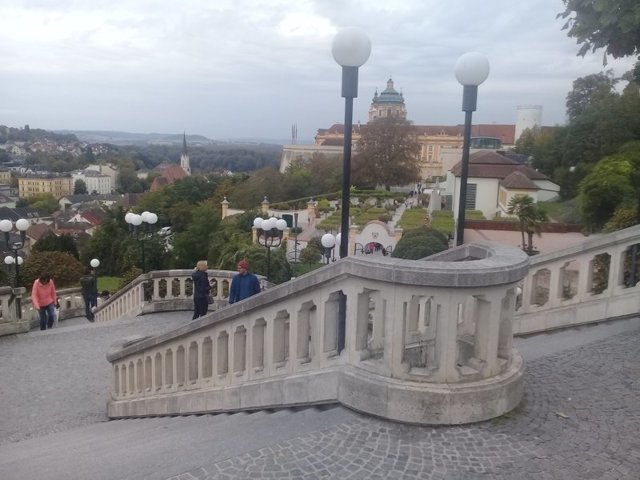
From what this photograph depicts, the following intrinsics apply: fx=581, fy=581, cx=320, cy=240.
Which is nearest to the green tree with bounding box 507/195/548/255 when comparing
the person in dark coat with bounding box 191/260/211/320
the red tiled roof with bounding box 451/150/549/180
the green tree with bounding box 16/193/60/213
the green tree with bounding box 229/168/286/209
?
the red tiled roof with bounding box 451/150/549/180

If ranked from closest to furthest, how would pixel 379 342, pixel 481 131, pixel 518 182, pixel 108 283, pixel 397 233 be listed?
pixel 379 342 → pixel 397 233 → pixel 518 182 → pixel 108 283 → pixel 481 131

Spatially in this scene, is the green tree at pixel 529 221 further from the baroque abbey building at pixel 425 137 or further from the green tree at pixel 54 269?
the baroque abbey building at pixel 425 137

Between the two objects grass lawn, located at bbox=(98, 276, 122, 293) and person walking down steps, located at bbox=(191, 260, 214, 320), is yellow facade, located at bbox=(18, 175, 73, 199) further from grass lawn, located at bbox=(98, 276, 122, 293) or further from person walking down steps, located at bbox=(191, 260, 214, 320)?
person walking down steps, located at bbox=(191, 260, 214, 320)

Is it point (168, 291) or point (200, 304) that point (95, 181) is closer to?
point (168, 291)

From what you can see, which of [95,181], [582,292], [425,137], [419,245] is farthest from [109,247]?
[95,181]

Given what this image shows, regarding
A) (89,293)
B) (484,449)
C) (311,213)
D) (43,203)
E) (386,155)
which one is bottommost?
(43,203)

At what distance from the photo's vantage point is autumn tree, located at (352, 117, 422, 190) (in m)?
66.7

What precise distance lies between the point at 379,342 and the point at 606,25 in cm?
802

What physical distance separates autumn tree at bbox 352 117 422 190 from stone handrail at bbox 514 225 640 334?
59.3 m

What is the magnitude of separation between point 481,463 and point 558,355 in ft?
9.09

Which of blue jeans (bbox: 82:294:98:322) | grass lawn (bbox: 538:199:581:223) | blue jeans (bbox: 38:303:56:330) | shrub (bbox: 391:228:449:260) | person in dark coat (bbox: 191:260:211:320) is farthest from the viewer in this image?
grass lawn (bbox: 538:199:581:223)

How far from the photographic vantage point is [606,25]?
32.9ft

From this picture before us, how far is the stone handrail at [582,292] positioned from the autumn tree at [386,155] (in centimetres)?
5931

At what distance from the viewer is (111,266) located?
49.7m
